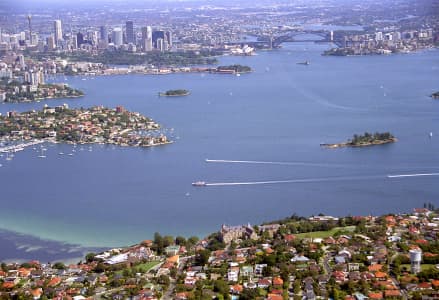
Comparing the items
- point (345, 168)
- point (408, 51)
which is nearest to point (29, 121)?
point (345, 168)

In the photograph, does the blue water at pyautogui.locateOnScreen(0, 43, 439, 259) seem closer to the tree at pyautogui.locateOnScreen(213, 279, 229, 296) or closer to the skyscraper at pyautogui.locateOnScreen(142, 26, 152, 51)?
the tree at pyautogui.locateOnScreen(213, 279, 229, 296)

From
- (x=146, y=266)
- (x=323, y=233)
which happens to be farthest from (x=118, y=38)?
(x=146, y=266)

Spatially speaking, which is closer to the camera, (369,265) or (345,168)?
(369,265)

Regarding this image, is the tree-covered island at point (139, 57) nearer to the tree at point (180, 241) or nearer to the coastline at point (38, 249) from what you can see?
the coastline at point (38, 249)

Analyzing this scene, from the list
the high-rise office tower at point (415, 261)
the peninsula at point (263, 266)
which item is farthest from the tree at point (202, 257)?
the high-rise office tower at point (415, 261)

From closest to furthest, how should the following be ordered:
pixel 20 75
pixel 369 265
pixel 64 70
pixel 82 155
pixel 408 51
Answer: pixel 369 265
pixel 82 155
pixel 20 75
pixel 64 70
pixel 408 51

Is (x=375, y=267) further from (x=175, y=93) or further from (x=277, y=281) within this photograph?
(x=175, y=93)

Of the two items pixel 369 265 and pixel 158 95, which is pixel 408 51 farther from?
pixel 369 265
